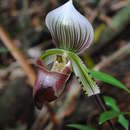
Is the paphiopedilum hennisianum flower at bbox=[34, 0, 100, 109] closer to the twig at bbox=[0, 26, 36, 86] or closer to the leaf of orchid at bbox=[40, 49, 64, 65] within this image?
the leaf of orchid at bbox=[40, 49, 64, 65]

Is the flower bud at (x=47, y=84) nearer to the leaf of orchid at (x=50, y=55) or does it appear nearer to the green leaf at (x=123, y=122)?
the leaf of orchid at (x=50, y=55)

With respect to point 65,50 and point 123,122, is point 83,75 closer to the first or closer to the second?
point 65,50

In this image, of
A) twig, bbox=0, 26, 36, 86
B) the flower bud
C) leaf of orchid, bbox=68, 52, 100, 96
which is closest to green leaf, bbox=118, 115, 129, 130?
leaf of orchid, bbox=68, 52, 100, 96

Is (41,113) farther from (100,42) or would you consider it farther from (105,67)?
(100,42)

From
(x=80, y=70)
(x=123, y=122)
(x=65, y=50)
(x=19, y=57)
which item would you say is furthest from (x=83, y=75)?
(x=19, y=57)

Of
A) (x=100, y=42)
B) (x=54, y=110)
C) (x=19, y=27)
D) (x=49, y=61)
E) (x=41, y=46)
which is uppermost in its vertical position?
(x=19, y=27)

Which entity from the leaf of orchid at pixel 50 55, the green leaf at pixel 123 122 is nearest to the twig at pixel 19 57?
the leaf of orchid at pixel 50 55

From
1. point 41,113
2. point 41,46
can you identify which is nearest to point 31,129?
point 41,113
